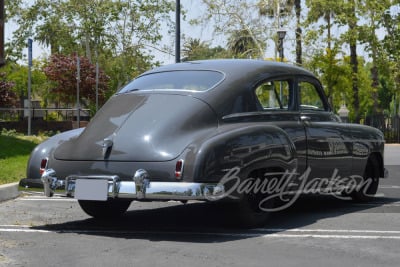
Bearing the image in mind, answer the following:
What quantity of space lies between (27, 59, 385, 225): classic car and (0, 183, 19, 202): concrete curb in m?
2.39

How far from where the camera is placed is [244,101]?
753cm

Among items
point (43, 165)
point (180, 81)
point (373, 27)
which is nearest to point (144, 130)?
point (180, 81)

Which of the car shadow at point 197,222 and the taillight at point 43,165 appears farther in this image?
the taillight at point 43,165

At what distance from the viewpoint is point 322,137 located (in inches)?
324

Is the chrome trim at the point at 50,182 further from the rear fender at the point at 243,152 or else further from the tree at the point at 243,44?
the tree at the point at 243,44

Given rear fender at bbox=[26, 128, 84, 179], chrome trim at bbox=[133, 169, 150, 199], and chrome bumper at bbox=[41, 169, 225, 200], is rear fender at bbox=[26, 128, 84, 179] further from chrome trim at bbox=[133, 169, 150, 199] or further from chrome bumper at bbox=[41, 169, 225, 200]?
chrome trim at bbox=[133, 169, 150, 199]

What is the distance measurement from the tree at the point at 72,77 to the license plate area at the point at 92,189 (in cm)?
3817

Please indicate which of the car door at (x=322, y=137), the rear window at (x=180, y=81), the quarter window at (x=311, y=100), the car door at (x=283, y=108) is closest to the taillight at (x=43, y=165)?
the rear window at (x=180, y=81)

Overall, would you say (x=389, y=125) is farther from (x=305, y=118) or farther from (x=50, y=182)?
(x=50, y=182)

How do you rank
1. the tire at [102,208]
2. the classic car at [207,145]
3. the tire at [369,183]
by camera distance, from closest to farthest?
the classic car at [207,145] < the tire at [102,208] < the tire at [369,183]

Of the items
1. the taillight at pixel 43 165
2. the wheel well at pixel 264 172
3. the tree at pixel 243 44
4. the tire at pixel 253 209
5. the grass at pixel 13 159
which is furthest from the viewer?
the tree at pixel 243 44

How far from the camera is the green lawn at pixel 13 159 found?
1166 centimetres

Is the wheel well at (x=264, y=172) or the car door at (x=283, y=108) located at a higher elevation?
the car door at (x=283, y=108)

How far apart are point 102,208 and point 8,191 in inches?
103
